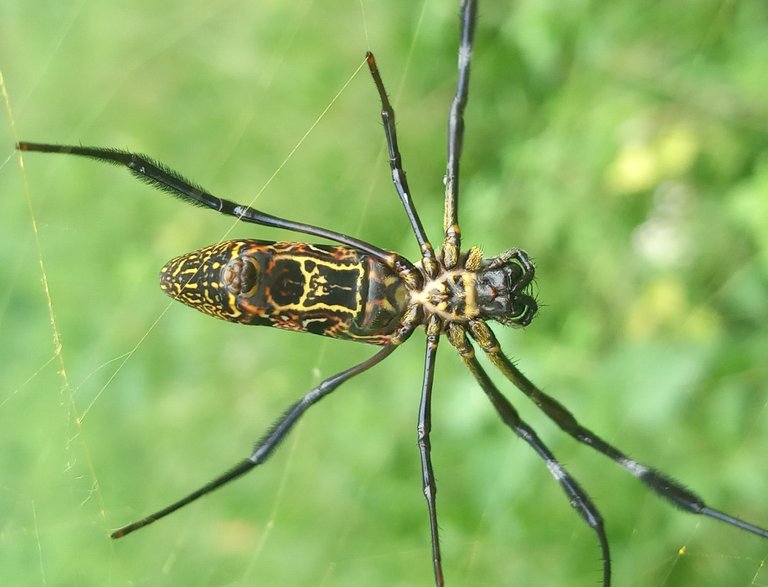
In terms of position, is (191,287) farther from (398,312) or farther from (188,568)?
(188,568)

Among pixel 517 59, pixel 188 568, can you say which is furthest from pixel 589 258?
pixel 188 568

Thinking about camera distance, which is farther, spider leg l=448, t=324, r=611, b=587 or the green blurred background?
the green blurred background

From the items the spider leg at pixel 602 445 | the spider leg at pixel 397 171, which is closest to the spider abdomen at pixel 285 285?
the spider leg at pixel 397 171

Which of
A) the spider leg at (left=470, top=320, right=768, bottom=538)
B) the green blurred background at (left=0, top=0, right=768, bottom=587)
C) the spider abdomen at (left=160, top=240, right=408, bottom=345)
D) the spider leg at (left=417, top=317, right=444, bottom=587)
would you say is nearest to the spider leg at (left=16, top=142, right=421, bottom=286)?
the spider abdomen at (left=160, top=240, right=408, bottom=345)

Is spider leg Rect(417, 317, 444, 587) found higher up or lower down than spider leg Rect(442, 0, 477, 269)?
lower down

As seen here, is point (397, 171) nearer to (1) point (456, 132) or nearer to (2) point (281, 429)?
(1) point (456, 132)

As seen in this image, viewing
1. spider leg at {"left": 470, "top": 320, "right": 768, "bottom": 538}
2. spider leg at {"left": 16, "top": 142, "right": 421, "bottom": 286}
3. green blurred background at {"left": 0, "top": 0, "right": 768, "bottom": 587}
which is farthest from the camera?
green blurred background at {"left": 0, "top": 0, "right": 768, "bottom": 587}

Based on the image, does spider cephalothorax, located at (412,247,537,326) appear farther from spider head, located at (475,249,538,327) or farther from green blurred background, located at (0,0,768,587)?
green blurred background, located at (0,0,768,587)
